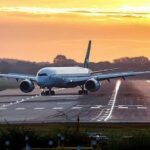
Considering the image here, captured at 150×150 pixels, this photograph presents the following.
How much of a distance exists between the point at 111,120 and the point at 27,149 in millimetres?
23675

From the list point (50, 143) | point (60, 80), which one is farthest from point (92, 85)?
point (50, 143)

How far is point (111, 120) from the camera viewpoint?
159 feet

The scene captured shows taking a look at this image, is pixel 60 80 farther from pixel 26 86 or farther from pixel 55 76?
pixel 26 86

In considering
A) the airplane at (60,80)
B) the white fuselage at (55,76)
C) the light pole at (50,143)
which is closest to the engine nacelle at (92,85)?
the airplane at (60,80)

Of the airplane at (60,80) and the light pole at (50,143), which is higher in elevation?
the airplane at (60,80)

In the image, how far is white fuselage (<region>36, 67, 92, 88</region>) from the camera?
296ft

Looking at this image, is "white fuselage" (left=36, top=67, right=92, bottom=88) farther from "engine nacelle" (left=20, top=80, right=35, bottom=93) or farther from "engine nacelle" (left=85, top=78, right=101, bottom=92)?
"engine nacelle" (left=85, top=78, right=101, bottom=92)

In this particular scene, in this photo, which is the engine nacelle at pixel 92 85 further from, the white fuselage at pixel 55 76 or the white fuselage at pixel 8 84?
the white fuselage at pixel 8 84

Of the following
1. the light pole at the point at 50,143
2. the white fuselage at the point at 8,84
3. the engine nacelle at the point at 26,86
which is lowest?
the light pole at the point at 50,143

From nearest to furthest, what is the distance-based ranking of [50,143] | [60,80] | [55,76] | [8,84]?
1. [50,143]
2. [55,76]
3. [60,80]
4. [8,84]

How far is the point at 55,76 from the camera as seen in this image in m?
91.4

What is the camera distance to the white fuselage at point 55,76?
296 feet

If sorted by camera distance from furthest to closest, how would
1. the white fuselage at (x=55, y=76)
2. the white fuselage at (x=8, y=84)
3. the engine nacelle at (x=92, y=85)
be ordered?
the white fuselage at (x=8, y=84) < the white fuselage at (x=55, y=76) < the engine nacelle at (x=92, y=85)

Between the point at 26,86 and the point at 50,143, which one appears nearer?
the point at 50,143
